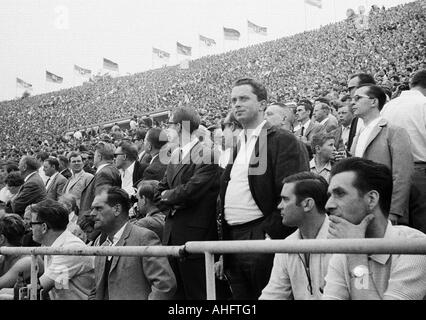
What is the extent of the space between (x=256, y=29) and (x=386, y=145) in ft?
127

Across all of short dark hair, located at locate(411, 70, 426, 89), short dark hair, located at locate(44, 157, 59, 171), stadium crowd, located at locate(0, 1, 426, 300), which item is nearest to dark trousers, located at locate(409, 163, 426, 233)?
stadium crowd, located at locate(0, 1, 426, 300)

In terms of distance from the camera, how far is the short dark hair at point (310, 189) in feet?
11.6

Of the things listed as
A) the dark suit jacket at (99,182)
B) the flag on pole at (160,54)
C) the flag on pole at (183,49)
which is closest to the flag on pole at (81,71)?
the flag on pole at (160,54)

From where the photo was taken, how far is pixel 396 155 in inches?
157

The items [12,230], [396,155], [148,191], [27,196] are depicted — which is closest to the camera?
[396,155]

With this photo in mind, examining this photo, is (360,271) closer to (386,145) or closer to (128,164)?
(386,145)

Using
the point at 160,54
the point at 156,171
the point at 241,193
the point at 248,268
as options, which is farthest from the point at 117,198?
the point at 160,54

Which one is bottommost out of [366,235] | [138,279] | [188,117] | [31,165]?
[138,279]

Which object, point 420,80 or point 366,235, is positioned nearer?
point 366,235

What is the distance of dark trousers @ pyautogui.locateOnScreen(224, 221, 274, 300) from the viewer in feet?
12.4

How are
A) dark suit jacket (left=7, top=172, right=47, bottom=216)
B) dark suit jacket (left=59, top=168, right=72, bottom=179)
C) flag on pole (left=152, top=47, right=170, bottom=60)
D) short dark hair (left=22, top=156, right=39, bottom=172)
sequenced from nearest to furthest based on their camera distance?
1. dark suit jacket (left=7, top=172, right=47, bottom=216)
2. short dark hair (left=22, top=156, right=39, bottom=172)
3. dark suit jacket (left=59, top=168, right=72, bottom=179)
4. flag on pole (left=152, top=47, right=170, bottom=60)

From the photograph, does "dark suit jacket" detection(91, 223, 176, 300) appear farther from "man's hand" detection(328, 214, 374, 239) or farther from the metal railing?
"man's hand" detection(328, 214, 374, 239)

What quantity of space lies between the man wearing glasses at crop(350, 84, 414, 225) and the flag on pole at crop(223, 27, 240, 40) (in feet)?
127

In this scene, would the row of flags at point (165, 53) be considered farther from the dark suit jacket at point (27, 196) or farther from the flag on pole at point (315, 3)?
the dark suit jacket at point (27, 196)
